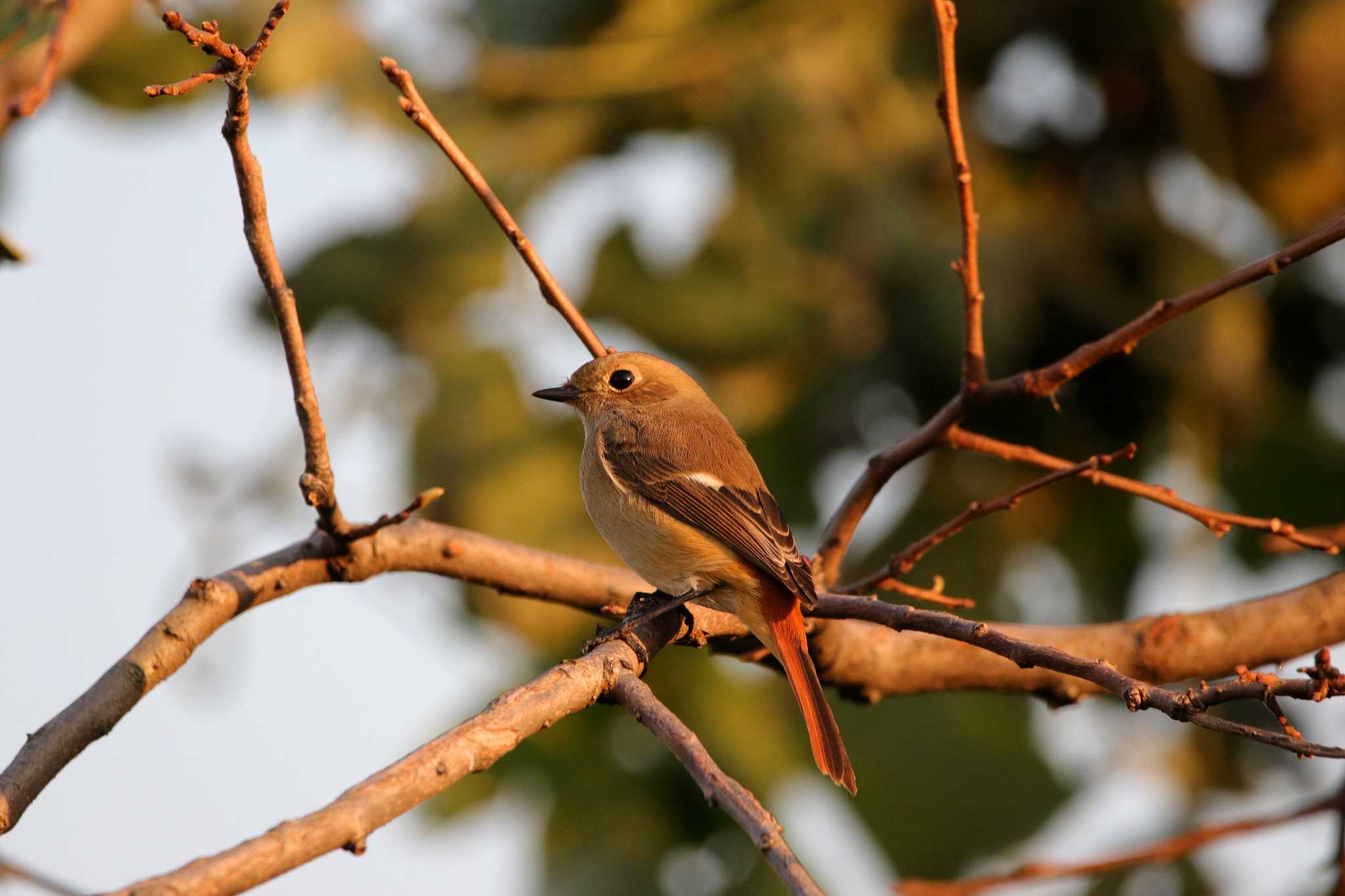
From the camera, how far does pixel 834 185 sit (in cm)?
473

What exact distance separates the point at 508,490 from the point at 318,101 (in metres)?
1.72

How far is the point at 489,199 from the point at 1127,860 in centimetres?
196

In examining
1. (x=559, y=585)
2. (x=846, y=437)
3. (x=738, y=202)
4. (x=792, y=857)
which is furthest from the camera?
(x=738, y=202)

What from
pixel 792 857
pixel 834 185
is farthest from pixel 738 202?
pixel 792 857

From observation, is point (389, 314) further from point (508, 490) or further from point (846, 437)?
point (846, 437)

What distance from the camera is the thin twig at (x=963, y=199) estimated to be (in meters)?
2.78

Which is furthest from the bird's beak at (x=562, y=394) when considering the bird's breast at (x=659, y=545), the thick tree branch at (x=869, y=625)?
the thick tree branch at (x=869, y=625)

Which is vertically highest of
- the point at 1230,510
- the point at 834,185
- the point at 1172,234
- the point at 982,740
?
the point at 834,185

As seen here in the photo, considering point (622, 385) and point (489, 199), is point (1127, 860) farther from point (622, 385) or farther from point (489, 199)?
point (622, 385)

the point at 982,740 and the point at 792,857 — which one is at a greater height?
the point at 982,740

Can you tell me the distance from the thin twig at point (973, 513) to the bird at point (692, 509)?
0.54 ft

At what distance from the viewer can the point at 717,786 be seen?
2086 mm

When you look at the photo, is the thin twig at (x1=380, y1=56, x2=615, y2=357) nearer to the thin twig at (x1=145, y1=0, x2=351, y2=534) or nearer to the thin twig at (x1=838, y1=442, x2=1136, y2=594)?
the thin twig at (x1=145, y1=0, x2=351, y2=534)

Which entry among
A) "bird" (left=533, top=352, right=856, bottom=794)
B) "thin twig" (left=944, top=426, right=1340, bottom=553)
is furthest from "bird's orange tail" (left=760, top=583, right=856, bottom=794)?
"thin twig" (left=944, top=426, right=1340, bottom=553)
